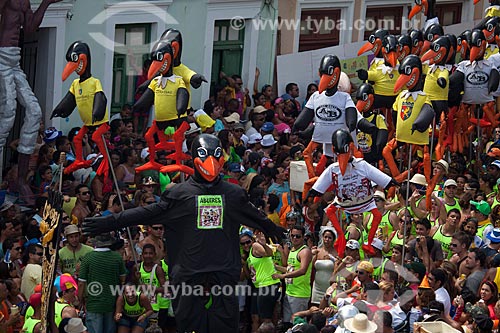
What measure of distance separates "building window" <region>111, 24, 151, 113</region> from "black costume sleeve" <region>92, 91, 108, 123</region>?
529 centimetres

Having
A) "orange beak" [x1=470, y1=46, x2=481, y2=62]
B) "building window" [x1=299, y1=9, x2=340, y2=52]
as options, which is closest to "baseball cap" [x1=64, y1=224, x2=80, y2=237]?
"orange beak" [x1=470, y1=46, x2=481, y2=62]

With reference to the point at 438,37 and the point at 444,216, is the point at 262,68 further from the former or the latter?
the point at 444,216

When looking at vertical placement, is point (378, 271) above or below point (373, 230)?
below

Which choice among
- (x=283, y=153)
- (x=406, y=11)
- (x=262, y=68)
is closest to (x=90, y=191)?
(x=283, y=153)

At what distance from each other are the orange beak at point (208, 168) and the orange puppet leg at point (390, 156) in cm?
659

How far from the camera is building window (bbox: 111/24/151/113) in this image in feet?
80.4

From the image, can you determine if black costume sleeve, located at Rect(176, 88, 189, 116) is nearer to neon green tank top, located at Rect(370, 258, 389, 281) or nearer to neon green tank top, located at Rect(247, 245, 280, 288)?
neon green tank top, located at Rect(247, 245, 280, 288)

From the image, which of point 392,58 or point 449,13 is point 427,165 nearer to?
point 392,58

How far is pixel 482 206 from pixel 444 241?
53.3 inches

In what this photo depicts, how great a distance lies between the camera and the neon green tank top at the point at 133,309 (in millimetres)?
16500

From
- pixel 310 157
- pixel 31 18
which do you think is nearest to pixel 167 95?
pixel 310 157

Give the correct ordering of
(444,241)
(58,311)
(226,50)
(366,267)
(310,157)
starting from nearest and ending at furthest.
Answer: (58,311) → (366,267) → (444,241) → (310,157) → (226,50)

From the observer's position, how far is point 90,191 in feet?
65.0

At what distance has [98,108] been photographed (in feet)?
62.7
